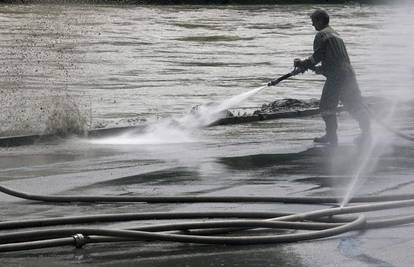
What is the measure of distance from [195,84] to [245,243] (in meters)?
14.5

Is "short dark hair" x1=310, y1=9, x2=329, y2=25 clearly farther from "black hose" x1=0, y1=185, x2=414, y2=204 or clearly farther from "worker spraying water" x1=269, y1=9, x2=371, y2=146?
"black hose" x1=0, y1=185, x2=414, y2=204

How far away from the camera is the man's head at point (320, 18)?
552 inches

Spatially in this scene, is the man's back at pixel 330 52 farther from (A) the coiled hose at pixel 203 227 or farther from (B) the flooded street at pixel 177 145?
(A) the coiled hose at pixel 203 227

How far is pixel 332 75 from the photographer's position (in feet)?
46.6

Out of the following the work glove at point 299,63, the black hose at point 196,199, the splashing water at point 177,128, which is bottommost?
the splashing water at point 177,128

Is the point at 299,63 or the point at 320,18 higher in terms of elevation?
the point at 320,18

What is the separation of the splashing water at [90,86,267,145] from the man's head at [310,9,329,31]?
1.18 m

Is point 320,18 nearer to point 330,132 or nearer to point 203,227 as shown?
point 330,132

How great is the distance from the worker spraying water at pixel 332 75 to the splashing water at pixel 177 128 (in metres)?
0.94

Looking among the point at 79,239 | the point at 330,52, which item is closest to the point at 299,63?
the point at 330,52

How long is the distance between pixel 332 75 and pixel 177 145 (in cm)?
220

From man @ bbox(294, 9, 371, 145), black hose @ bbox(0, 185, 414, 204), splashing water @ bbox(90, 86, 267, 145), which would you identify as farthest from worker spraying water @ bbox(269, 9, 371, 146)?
black hose @ bbox(0, 185, 414, 204)

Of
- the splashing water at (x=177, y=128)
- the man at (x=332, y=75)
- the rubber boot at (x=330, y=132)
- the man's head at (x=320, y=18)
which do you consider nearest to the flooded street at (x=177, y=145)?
the splashing water at (x=177, y=128)

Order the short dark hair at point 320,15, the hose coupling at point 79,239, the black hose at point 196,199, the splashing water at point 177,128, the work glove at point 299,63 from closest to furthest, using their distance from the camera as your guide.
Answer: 1. the hose coupling at point 79,239
2. the black hose at point 196,199
3. the work glove at point 299,63
4. the short dark hair at point 320,15
5. the splashing water at point 177,128
